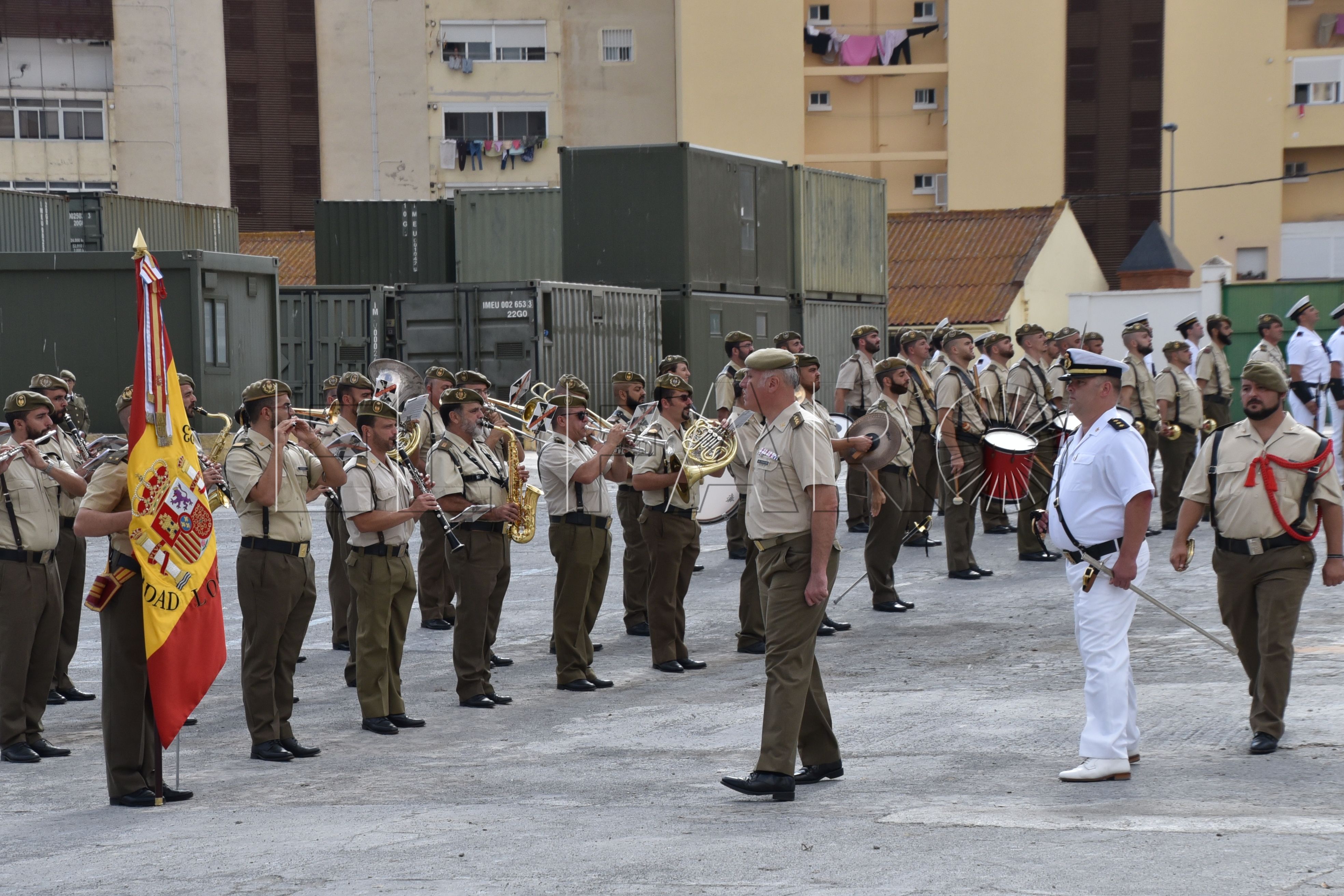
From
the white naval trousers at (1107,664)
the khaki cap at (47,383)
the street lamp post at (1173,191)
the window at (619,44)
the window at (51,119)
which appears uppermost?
the window at (619,44)

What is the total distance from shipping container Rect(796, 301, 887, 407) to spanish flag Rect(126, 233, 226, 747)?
814 inches

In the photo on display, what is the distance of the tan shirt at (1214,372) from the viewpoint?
60.6 feet

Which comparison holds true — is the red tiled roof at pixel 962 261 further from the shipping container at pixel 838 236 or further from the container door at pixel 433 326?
the container door at pixel 433 326

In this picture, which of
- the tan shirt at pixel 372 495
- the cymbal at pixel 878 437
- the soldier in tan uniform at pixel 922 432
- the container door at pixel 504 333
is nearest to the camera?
the tan shirt at pixel 372 495

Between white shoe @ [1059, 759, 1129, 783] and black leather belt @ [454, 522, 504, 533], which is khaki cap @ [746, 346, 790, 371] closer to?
white shoe @ [1059, 759, 1129, 783]

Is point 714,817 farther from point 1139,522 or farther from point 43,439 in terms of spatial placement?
point 43,439

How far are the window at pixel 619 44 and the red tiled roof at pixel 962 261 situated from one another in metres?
13.9

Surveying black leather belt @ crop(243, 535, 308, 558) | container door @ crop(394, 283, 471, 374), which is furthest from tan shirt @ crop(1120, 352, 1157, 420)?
container door @ crop(394, 283, 471, 374)

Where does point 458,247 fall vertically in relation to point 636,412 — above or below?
above

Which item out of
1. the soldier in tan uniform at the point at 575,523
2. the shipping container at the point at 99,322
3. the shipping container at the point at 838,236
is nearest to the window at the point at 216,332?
the shipping container at the point at 99,322

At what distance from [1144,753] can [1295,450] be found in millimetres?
1771

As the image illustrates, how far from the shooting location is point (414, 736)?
30.2ft

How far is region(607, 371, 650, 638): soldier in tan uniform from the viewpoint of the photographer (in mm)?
12672

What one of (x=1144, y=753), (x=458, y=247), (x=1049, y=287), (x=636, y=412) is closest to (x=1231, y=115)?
(x=1049, y=287)
